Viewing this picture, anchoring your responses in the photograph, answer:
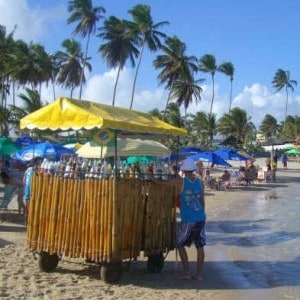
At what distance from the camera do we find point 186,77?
59.3 meters

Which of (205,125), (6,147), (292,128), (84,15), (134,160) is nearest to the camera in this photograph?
(134,160)

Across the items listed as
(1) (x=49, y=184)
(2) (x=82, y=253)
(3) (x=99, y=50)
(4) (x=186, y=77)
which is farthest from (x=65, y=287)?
(4) (x=186, y=77)

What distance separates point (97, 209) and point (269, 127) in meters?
96.1

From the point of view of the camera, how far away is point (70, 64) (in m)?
61.6

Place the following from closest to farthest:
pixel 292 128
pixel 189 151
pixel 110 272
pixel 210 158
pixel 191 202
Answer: pixel 110 272
pixel 191 202
pixel 210 158
pixel 189 151
pixel 292 128

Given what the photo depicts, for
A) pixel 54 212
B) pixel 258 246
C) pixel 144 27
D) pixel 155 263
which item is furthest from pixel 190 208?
pixel 144 27

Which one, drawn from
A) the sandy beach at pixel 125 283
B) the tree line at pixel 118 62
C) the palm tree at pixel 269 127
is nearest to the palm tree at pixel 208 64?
the tree line at pixel 118 62

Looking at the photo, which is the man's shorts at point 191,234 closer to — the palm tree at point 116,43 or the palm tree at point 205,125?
the palm tree at point 116,43

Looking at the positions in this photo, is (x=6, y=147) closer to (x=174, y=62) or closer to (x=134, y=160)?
(x=134, y=160)

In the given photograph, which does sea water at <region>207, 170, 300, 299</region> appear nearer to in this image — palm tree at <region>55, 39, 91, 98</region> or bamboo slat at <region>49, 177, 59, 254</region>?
bamboo slat at <region>49, 177, 59, 254</region>

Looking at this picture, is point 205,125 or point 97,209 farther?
point 205,125

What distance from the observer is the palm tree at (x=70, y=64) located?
61.6m

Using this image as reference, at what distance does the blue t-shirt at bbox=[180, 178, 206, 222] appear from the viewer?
7.45 m

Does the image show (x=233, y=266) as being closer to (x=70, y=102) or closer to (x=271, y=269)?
(x=271, y=269)
